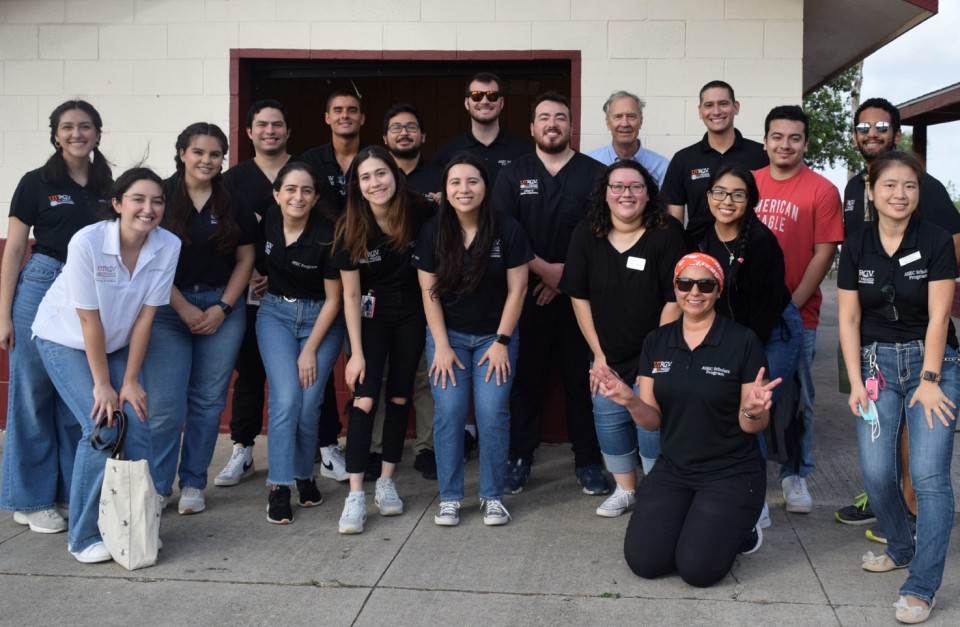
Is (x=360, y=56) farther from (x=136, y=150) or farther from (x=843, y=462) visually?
(x=843, y=462)

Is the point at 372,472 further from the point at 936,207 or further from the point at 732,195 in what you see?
the point at 936,207

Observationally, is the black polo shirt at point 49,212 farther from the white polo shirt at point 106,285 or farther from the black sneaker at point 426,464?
the black sneaker at point 426,464

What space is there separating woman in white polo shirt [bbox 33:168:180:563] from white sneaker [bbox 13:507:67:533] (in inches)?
18.0

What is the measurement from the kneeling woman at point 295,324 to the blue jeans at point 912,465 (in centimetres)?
262

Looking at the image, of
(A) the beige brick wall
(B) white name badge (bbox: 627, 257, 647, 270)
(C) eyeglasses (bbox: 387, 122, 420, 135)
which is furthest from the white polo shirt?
(A) the beige brick wall

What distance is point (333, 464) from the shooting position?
5.80 meters

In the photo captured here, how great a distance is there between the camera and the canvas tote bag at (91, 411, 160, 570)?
14.0 feet

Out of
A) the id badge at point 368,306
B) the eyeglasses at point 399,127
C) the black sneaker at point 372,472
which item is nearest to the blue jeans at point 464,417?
the id badge at point 368,306

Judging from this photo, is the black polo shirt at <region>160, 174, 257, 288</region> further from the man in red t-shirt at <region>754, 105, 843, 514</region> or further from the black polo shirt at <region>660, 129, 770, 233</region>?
the man in red t-shirt at <region>754, 105, 843, 514</region>

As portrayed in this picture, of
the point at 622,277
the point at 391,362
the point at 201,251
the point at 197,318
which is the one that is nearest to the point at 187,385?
the point at 197,318

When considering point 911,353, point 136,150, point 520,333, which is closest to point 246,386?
point 520,333

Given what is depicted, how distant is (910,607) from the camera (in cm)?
372

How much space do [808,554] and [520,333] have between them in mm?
1976

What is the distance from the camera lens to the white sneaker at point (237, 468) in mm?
5645
